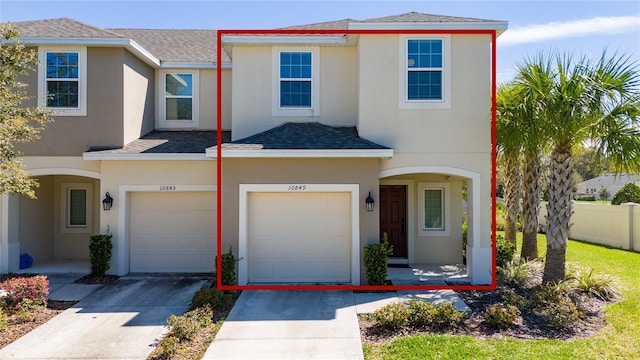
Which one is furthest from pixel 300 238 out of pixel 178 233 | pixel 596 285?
pixel 596 285

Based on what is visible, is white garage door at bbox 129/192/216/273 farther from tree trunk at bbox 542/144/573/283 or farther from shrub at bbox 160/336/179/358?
tree trunk at bbox 542/144/573/283

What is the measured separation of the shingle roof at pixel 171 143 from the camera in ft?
35.5

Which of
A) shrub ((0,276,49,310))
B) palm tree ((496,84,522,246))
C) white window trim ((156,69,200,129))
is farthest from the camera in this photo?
white window trim ((156,69,200,129))

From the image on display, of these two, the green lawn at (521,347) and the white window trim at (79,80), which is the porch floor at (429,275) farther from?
the white window trim at (79,80)

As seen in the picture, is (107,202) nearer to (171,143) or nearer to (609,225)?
(171,143)

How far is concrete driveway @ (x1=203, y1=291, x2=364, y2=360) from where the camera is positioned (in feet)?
20.7

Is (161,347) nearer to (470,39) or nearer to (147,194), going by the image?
(147,194)

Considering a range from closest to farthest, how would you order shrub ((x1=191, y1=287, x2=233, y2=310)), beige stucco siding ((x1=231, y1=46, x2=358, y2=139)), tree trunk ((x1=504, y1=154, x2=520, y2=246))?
shrub ((x1=191, y1=287, x2=233, y2=310)) → beige stucco siding ((x1=231, y1=46, x2=358, y2=139)) → tree trunk ((x1=504, y1=154, x2=520, y2=246))

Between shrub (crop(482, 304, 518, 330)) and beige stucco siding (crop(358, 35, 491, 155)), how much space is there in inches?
168

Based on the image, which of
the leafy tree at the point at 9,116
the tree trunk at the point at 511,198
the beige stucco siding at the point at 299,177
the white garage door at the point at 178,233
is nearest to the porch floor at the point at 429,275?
the beige stucco siding at the point at 299,177

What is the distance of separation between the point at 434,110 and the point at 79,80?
9363mm

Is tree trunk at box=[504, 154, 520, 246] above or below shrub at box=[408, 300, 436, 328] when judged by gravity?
above

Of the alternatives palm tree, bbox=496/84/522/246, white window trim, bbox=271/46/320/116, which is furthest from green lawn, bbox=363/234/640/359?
white window trim, bbox=271/46/320/116

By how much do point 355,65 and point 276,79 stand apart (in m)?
2.23
